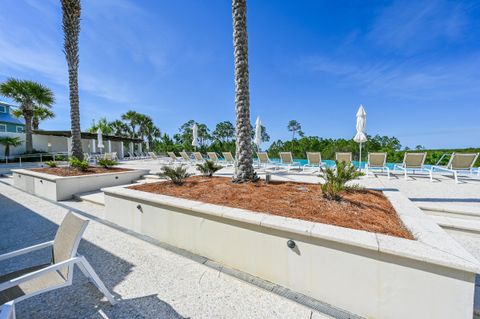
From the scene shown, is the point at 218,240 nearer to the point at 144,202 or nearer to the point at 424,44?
the point at 144,202

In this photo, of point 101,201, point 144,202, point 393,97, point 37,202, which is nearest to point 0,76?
point 37,202

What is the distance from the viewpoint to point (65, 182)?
6.45 metres

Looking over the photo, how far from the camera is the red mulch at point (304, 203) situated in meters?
2.54

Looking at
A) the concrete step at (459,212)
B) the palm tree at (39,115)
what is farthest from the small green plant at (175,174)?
the palm tree at (39,115)

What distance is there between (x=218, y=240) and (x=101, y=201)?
16.1ft

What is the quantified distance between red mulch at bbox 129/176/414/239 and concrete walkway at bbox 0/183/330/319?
1.06 m

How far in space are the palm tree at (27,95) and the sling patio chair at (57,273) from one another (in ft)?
88.2

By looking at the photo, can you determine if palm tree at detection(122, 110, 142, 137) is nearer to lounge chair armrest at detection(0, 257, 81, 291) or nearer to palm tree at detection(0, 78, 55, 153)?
palm tree at detection(0, 78, 55, 153)

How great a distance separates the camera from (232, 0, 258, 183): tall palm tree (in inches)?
188

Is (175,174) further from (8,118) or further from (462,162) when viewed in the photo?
(8,118)

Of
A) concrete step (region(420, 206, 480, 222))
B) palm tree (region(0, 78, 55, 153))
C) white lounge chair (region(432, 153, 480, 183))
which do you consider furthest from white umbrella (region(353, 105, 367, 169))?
palm tree (region(0, 78, 55, 153))

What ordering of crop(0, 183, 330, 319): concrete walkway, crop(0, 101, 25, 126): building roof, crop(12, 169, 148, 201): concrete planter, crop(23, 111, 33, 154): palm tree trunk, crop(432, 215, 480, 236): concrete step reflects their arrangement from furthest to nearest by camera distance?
crop(0, 101, 25, 126): building roof, crop(23, 111, 33, 154): palm tree trunk, crop(12, 169, 148, 201): concrete planter, crop(432, 215, 480, 236): concrete step, crop(0, 183, 330, 319): concrete walkway

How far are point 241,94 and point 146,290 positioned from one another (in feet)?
14.2

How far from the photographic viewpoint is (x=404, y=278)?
1.73 meters
